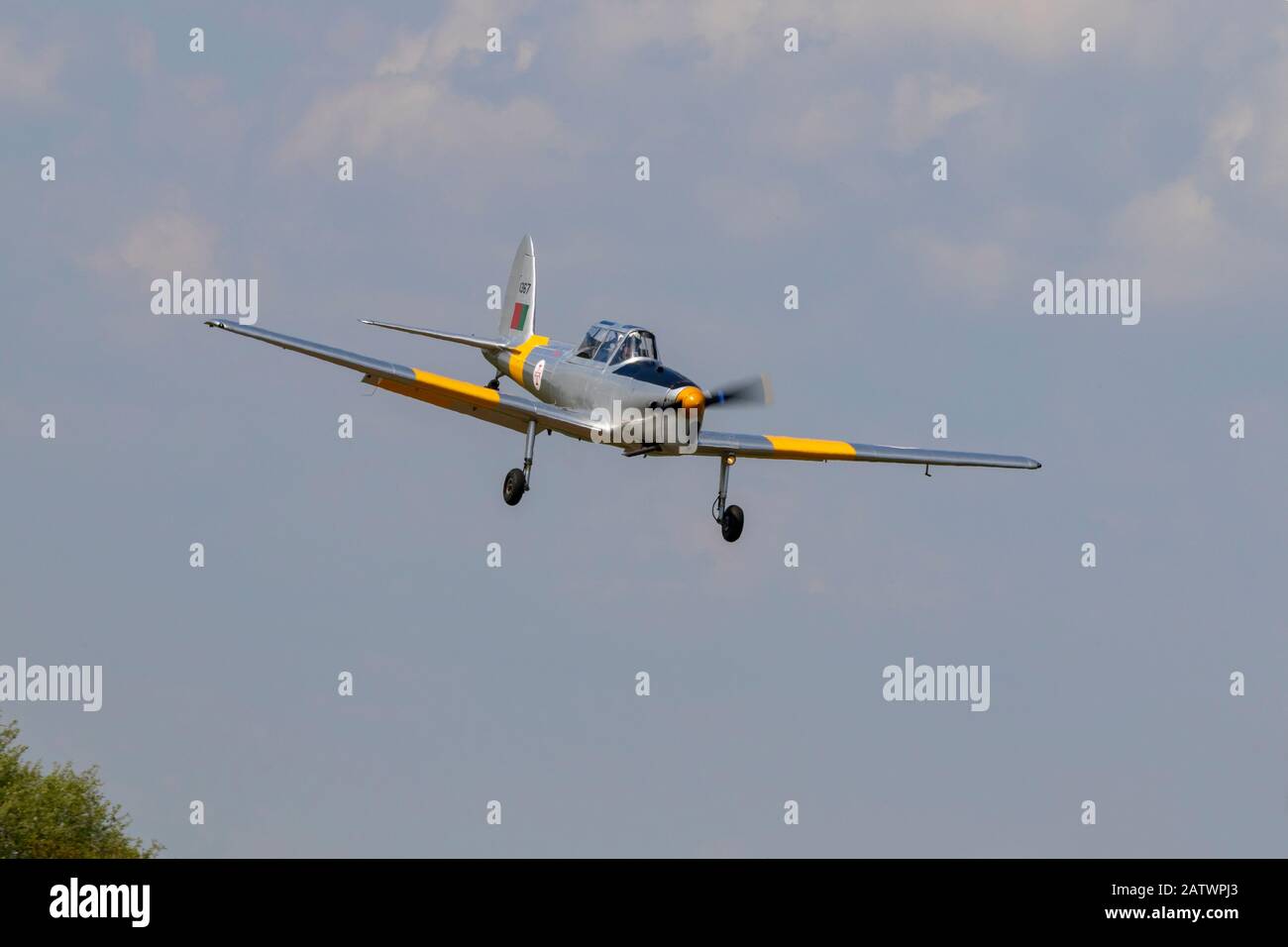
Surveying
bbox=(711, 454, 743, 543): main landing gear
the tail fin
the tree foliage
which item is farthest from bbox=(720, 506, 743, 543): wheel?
the tree foliage

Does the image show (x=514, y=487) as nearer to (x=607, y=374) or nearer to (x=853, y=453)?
(x=607, y=374)

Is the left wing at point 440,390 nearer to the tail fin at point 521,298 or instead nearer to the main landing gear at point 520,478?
the main landing gear at point 520,478

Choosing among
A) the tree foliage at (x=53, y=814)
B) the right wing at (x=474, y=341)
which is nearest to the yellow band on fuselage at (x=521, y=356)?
the right wing at (x=474, y=341)

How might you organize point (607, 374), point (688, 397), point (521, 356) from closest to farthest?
1. point (688, 397)
2. point (607, 374)
3. point (521, 356)

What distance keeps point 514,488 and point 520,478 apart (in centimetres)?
22

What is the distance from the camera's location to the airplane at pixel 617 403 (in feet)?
116

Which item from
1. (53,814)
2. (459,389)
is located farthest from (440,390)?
(53,814)

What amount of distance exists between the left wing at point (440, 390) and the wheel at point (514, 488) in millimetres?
1014

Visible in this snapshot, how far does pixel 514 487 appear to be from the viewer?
3709cm

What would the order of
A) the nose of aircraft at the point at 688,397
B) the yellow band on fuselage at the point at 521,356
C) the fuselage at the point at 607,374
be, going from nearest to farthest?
the nose of aircraft at the point at 688,397 → the fuselage at the point at 607,374 → the yellow band on fuselage at the point at 521,356

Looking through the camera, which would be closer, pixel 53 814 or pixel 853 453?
pixel 853 453
